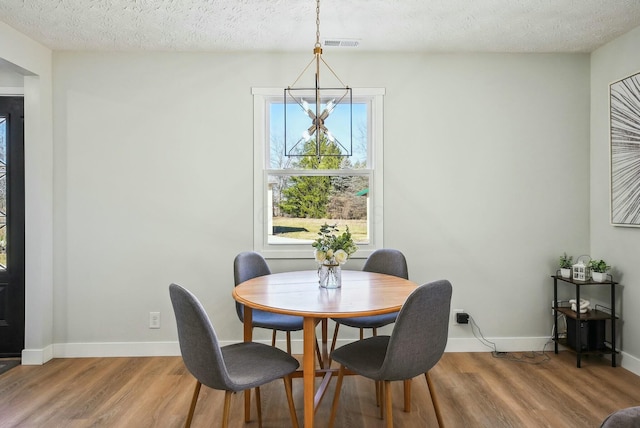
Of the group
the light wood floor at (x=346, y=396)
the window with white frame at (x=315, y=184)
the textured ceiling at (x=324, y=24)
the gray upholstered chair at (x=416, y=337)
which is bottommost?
the light wood floor at (x=346, y=396)

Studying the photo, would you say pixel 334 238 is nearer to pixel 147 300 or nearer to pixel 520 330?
pixel 147 300

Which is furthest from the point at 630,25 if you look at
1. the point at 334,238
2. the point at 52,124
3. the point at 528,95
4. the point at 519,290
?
the point at 52,124

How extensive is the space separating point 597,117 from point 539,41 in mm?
821

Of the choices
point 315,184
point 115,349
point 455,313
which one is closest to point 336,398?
point 455,313

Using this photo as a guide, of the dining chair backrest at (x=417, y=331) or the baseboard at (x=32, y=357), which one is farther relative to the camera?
the baseboard at (x=32, y=357)

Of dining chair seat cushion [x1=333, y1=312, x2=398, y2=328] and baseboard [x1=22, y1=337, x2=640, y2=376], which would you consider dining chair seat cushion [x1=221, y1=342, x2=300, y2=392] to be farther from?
baseboard [x1=22, y1=337, x2=640, y2=376]

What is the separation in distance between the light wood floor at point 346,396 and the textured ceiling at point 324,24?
8.27ft

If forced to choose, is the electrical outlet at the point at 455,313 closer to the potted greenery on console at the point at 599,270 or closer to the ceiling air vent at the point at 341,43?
the potted greenery on console at the point at 599,270

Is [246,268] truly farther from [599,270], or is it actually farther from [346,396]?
[599,270]

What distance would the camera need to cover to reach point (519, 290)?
3.32 meters

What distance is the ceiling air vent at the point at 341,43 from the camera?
301cm

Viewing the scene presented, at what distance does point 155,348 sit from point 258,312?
1.15m

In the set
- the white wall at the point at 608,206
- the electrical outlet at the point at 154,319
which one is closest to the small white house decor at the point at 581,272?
the white wall at the point at 608,206

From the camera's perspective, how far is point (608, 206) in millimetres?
3129
